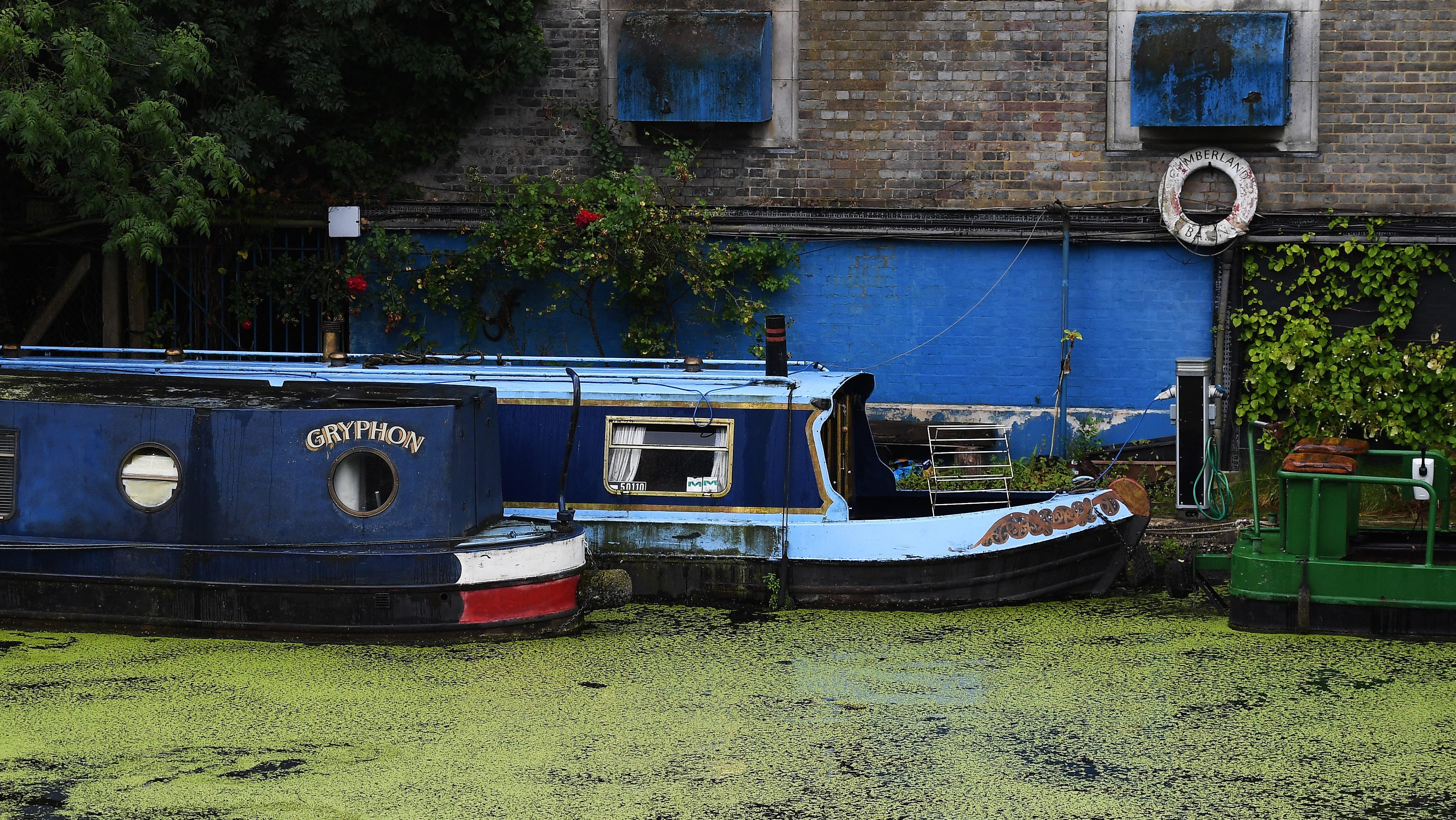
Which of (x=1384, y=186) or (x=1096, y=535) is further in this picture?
(x=1384, y=186)

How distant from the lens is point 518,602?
26.4ft

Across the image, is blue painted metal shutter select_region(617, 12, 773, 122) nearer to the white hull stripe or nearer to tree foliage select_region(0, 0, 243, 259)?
tree foliage select_region(0, 0, 243, 259)

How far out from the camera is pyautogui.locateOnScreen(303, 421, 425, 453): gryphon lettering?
8.07 metres

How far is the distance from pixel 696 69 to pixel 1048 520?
5.53 meters

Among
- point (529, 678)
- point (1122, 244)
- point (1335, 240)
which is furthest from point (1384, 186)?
point (529, 678)

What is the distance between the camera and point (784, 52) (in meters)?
12.6

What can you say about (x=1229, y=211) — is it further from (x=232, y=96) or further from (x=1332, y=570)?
(x=232, y=96)

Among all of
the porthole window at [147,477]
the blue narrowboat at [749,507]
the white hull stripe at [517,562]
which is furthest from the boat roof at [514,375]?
the white hull stripe at [517,562]

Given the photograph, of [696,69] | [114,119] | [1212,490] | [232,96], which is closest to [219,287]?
[232,96]

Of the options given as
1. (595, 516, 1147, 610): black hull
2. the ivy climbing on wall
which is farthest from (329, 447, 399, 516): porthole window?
the ivy climbing on wall

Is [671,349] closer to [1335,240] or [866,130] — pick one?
[866,130]

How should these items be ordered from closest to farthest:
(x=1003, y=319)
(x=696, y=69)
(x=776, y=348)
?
(x=776, y=348)
(x=696, y=69)
(x=1003, y=319)

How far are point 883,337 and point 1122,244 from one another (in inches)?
88.8

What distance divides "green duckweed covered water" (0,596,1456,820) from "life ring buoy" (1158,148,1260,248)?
178 inches
